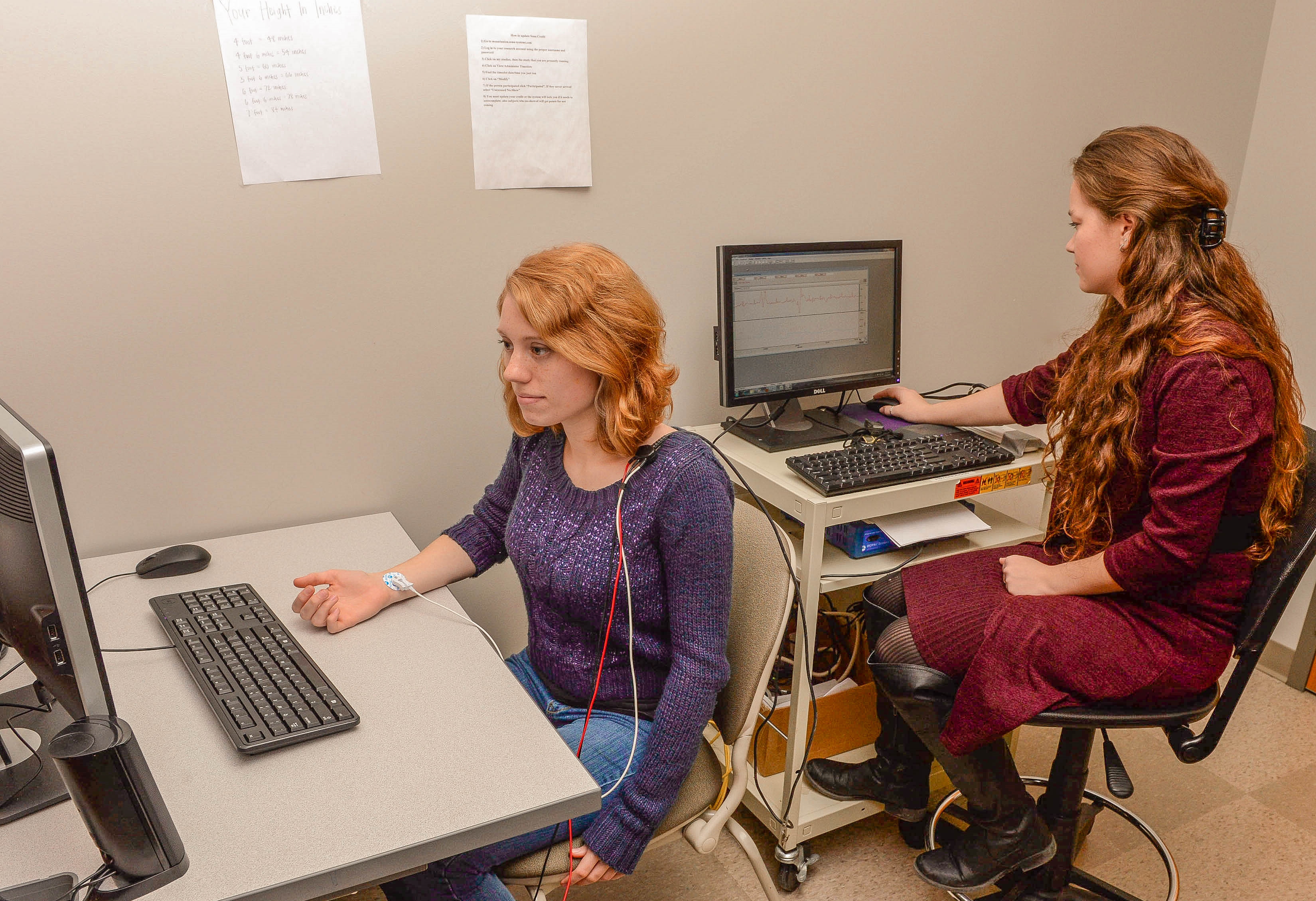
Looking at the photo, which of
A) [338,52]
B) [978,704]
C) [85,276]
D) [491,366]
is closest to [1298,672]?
[978,704]

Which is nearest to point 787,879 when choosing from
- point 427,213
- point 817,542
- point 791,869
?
point 791,869

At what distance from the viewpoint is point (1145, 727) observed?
51.5 inches

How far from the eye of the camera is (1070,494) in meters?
1.51

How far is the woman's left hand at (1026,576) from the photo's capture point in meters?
1.47

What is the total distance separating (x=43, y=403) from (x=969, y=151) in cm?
198

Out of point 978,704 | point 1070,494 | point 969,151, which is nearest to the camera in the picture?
point 978,704

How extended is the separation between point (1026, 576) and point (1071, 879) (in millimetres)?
652

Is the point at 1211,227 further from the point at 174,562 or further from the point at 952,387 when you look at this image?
the point at 174,562

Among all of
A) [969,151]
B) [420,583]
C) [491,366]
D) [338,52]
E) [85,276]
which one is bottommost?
[420,583]

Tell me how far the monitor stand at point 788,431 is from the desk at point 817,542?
0.05ft

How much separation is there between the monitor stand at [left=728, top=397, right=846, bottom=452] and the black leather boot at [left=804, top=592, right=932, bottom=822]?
35 cm

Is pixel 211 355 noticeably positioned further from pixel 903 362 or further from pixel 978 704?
pixel 903 362

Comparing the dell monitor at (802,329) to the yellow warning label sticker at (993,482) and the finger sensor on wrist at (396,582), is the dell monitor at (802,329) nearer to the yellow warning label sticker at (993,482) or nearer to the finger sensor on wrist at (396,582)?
the yellow warning label sticker at (993,482)

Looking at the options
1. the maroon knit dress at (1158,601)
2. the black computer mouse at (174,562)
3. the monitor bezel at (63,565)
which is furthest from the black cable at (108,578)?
the maroon knit dress at (1158,601)
